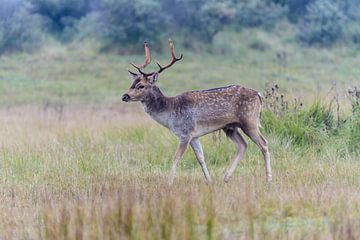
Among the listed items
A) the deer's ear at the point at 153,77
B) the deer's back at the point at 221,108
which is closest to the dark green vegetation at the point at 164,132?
the deer's back at the point at 221,108

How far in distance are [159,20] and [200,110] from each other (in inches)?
880

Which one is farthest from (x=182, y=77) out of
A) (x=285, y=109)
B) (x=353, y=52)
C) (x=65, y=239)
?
(x=65, y=239)

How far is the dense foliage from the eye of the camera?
32500 millimetres

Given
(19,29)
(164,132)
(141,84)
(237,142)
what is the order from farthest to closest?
(19,29)
(164,132)
(237,142)
(141,84)

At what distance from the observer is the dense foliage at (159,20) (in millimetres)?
32500

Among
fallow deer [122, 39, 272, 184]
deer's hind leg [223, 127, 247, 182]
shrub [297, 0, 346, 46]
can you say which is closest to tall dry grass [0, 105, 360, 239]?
deer's hind leg [223, 127, 247, 182]

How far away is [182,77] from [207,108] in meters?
16.1

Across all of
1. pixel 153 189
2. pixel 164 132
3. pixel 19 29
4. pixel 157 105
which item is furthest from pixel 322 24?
pixel 153 189

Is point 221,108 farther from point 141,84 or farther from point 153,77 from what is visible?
point 141,84

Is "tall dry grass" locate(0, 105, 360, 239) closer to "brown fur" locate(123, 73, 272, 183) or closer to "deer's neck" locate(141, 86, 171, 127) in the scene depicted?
"brown fur" locate(123, 73, 272, 183)

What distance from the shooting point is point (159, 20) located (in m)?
32.9

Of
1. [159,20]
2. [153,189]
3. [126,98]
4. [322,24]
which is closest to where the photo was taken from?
[153,189]

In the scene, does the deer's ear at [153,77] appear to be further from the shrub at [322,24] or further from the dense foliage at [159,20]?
the shrub at [322,24]

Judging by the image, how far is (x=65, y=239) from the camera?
269 inches
